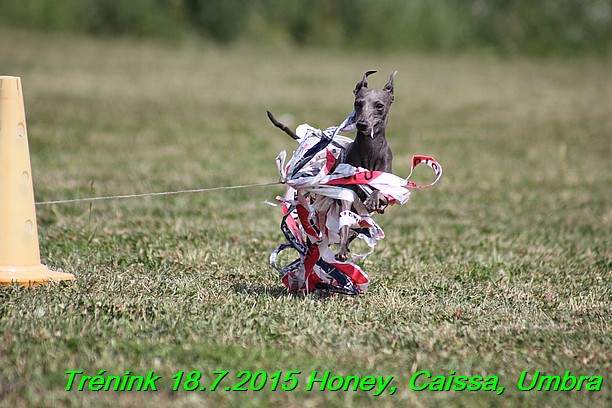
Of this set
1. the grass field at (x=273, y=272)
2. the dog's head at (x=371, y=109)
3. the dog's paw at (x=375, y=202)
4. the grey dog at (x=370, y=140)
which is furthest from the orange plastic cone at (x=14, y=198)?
the dog's head at (x=371, y=109)

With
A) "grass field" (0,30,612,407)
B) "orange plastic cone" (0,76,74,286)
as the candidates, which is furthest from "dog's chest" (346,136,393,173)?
"orange plastic cone" (0,76,74,286)

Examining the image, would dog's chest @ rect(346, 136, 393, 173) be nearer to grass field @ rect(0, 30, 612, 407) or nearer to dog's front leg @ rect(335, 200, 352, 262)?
dog's front leg @ rect(335, 200, 352, 262)

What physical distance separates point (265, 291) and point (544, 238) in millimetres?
3535

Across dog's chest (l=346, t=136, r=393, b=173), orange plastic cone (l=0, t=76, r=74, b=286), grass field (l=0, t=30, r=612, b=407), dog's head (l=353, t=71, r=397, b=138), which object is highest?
dog's head (l=353, t=71, r=397, b=138)

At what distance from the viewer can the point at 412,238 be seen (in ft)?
25.7

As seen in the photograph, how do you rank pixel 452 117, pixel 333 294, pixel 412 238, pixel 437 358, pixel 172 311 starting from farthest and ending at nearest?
pixel 452 117 → pixel 412 238 → pixel 333 294 → pixel 172 311 → pixel 437 358

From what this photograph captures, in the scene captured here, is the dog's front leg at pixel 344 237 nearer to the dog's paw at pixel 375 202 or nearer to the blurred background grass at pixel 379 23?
the dog's paw at pixel 375 202

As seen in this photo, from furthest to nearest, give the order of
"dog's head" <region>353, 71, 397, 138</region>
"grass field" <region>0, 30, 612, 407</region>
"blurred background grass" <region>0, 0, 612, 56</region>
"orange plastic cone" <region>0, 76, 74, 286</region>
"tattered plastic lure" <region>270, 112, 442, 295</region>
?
"blurred background grass" <region>0, 0, 612, 56</region> < "orange plastic cone" <region>0, 76, 74, 286</region> < "tattered plastic lure" <region>270, 112, 442, 295</region> < "dog's head" <region>353, 71, 397, 138</region> < "grass field" <region>0, 30, 612, 407</region>

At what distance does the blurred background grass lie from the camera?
35.2 m

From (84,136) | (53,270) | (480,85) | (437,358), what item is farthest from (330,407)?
(480,85)

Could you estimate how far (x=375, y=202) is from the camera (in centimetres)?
490

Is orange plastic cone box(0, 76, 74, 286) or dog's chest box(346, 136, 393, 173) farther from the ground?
dog's chest box(346, 136, 393, 173)

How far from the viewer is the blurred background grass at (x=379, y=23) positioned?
115 feet

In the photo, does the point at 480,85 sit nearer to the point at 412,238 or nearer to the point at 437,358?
the point at 412,238
